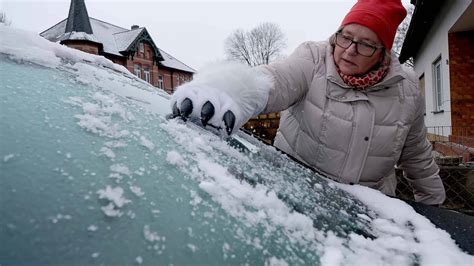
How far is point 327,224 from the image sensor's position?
94cm

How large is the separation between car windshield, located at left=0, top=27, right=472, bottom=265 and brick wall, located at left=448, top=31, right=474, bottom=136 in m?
6.70

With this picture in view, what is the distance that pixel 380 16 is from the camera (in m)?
1.80

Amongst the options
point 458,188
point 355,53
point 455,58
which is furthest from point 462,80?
point 355,53

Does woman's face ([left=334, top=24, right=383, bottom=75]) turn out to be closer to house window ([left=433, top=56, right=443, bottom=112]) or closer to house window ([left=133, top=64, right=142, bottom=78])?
house window ([left=433, top=56, right=443, bottom=112])

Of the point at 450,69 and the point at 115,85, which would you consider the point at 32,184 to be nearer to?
the point at 115,85

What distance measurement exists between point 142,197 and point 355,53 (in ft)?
4.55

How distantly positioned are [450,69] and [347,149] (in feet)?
20.4

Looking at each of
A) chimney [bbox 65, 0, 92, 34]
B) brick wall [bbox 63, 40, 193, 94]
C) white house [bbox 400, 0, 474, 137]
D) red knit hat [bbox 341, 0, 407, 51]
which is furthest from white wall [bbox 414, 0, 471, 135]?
brick wall [bbox 63, 40, 193, 94]

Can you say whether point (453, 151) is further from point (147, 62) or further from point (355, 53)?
point (147, 62)

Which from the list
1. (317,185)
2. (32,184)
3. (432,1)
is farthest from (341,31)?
(432,1)

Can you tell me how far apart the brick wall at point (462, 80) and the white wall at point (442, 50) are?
0.75ft

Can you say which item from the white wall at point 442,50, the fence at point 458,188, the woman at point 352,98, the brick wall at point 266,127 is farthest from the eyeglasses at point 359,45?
the white wall at point 442,50

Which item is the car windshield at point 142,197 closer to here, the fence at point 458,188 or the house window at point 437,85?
the fence at point 458,188

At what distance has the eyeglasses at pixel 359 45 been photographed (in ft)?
5.84
